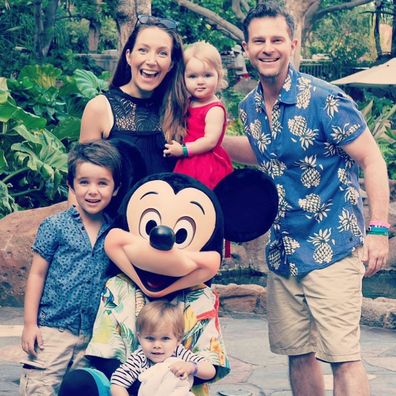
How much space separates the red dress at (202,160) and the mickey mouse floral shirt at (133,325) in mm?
512

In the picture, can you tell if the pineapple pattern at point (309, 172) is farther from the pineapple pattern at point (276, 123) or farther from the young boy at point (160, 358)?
the young boy at point (160, 358)

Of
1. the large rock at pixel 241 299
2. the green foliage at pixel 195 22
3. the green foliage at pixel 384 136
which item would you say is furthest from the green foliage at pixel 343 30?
the large rock at pixel 241 299

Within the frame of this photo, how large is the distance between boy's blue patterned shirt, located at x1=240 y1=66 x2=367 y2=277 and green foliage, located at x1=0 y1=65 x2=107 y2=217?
5064 millimetres

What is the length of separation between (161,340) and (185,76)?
111cm

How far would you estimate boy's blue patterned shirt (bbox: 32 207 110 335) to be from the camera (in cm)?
366

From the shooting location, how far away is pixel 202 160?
12.7 feet

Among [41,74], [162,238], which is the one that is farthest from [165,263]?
[41,74]

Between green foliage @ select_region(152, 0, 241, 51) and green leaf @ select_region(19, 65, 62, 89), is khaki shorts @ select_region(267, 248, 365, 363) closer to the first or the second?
green leaf @ select_region(19, 65, 62, 89)

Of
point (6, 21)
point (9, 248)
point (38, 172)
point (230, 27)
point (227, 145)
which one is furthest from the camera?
point (6, 21)

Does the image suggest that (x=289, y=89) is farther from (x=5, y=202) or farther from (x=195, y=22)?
(x=195, y=22)

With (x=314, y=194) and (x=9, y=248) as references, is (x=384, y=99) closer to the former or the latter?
(x=9, y=248)

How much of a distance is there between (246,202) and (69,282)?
2.38 ft

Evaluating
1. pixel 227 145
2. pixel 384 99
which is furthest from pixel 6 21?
pixel 227 145

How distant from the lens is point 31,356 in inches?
145
